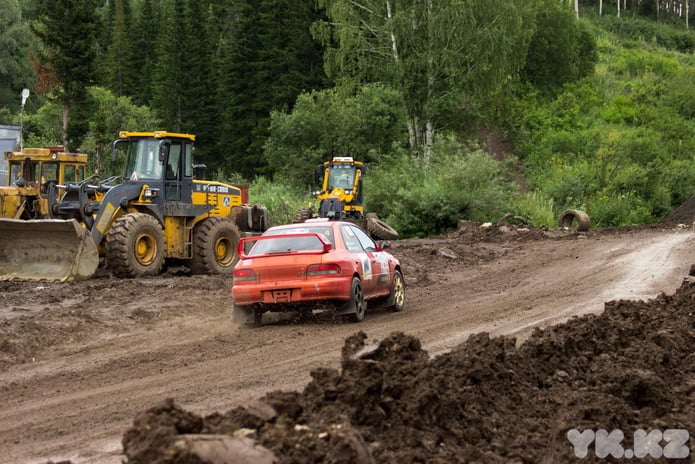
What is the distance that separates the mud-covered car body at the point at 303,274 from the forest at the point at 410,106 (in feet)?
25.8

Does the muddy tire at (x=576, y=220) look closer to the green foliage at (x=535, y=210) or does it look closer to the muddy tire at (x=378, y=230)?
the green foliage at (x=535, y=210)

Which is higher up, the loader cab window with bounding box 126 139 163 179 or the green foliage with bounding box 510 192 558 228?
the loader cab window with bounding box 126 139 163 179

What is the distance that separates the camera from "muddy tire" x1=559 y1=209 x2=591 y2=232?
34719 mm

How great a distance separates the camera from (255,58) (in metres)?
62.1

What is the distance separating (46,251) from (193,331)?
263 inches

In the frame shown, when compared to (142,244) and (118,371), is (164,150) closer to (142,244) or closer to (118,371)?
(142,244)

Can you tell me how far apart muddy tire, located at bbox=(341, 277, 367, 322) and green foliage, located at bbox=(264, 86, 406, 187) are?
30.2m

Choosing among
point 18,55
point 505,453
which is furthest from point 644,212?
point 18,55

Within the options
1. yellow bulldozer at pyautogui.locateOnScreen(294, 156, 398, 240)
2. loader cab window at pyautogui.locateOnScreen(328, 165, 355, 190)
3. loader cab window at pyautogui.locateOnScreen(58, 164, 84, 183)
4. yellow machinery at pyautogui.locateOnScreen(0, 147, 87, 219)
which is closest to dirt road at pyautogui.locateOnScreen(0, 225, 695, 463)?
yellow machinery at pyautogui.locateOnScreen(0, 147, 87, 219)

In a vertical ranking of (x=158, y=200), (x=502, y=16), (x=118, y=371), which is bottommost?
(x=118, y=371)

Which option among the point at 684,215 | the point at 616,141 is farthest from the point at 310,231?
the point at 616,141

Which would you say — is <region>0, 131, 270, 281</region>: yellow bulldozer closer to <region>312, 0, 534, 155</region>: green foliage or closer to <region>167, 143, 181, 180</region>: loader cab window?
<region>167, 143, 181, 180</region>: loader cab window

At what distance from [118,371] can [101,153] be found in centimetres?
4041

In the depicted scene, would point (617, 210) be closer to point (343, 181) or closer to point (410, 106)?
point (410, 106)
